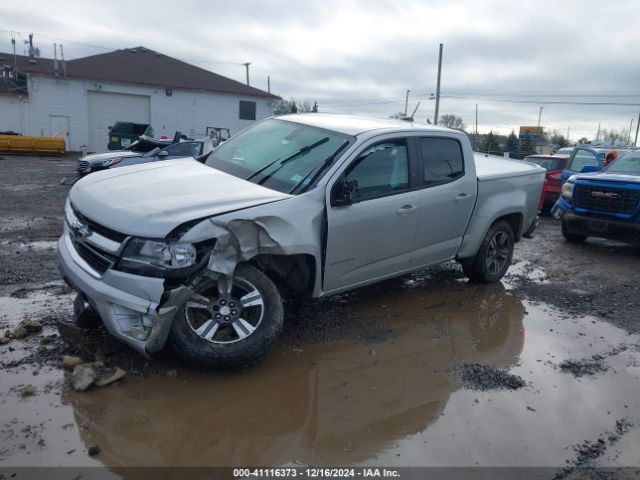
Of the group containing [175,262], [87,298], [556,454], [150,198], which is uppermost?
[150,198]

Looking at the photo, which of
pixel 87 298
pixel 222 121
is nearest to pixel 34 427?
pixel 87 298

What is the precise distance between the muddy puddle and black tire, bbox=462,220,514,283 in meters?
1.50

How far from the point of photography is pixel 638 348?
16.5 feet

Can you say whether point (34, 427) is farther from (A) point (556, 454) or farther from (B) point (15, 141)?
(B) point (15, 141)

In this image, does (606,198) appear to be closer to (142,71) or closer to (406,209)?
(406,209)

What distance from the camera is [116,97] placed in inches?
1292

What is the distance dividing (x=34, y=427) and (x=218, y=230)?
1.64 m

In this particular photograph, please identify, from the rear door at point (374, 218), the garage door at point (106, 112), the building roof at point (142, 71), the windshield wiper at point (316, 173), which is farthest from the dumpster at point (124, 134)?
the windshield wiper at point (316, 173)

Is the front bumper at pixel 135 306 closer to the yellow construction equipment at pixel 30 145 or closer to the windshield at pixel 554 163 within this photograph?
the windshield at pixel 554 163

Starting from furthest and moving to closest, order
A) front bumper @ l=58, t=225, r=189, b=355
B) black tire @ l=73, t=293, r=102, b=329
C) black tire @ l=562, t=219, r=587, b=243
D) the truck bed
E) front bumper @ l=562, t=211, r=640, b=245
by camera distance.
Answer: black tire @ l=562, t=219, r=587, b=243 < front bumper @ l=562, t=211, r=640, b=245 < the truck bed < black tire @ l=73, t=293, r=102, b=329 < front bumper @ l=58, t=225, r=189, b=355

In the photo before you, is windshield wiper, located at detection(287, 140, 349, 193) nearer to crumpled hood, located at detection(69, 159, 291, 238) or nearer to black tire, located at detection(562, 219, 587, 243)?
crumpled hood, located at detection(69, 159, 291, 238)

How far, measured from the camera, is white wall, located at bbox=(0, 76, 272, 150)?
30750 millimetres

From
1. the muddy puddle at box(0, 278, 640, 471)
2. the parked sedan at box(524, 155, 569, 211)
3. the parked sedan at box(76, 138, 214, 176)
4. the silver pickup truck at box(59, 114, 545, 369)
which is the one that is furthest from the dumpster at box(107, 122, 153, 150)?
the muddy puddle at box(0, 278, 640, 471)

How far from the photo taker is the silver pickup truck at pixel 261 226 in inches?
140
